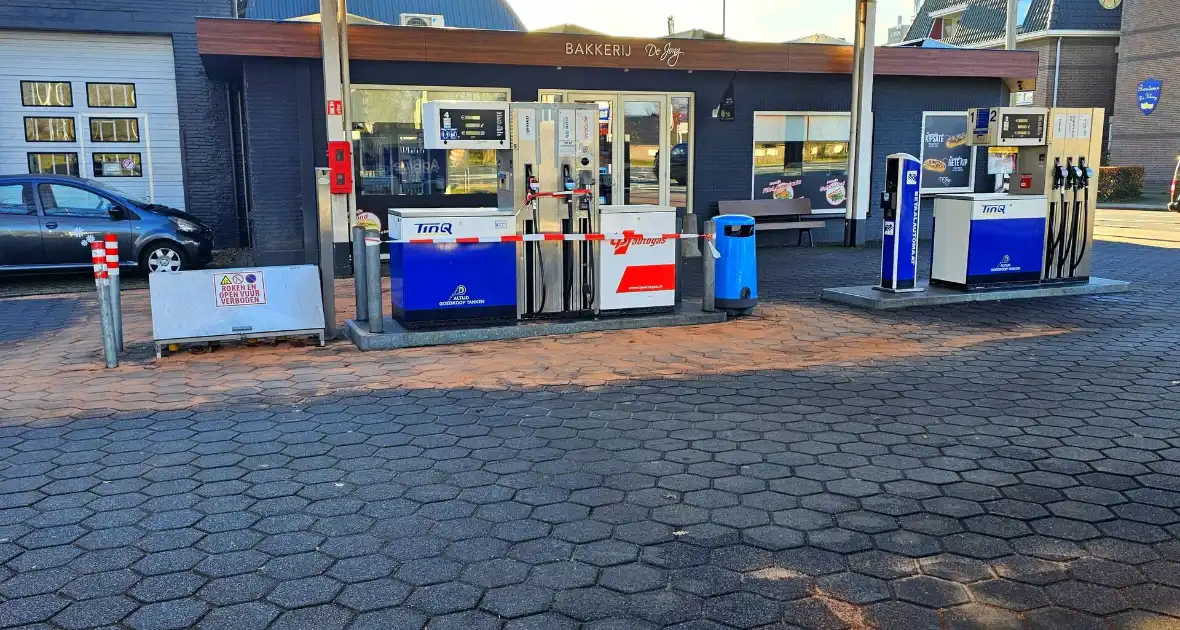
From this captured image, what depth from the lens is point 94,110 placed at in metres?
15.8

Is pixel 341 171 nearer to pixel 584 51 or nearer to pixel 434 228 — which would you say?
pixel 434 228

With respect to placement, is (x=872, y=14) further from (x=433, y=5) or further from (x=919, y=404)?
(x=433, y=5)

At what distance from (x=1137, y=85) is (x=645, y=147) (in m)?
29.6

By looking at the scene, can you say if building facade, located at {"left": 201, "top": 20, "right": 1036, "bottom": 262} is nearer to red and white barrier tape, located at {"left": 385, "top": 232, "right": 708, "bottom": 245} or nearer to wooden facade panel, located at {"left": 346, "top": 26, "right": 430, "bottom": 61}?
wooden facade panel, located at {"left": 346, "top": 26, "right": 430, "bottom": 61}

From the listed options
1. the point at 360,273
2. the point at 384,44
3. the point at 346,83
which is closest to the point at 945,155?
the point at 384,44

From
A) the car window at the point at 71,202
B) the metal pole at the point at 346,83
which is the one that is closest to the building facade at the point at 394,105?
the metal pole at the point at 346,83

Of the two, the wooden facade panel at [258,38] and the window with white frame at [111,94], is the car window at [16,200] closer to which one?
the wooden facade panel at [258,38]

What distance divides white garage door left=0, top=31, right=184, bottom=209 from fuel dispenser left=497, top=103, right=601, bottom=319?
9.82 meters

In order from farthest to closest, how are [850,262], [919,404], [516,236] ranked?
[850,262]
[516,236]
[919,404]

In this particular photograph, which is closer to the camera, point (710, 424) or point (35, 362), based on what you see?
point (710, 424)

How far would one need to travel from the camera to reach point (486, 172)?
47.2 feet

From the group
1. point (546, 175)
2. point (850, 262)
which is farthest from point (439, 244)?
point (850, 262)

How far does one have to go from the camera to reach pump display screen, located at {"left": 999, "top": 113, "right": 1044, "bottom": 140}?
34.8 feet

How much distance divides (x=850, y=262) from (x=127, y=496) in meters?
11.7
